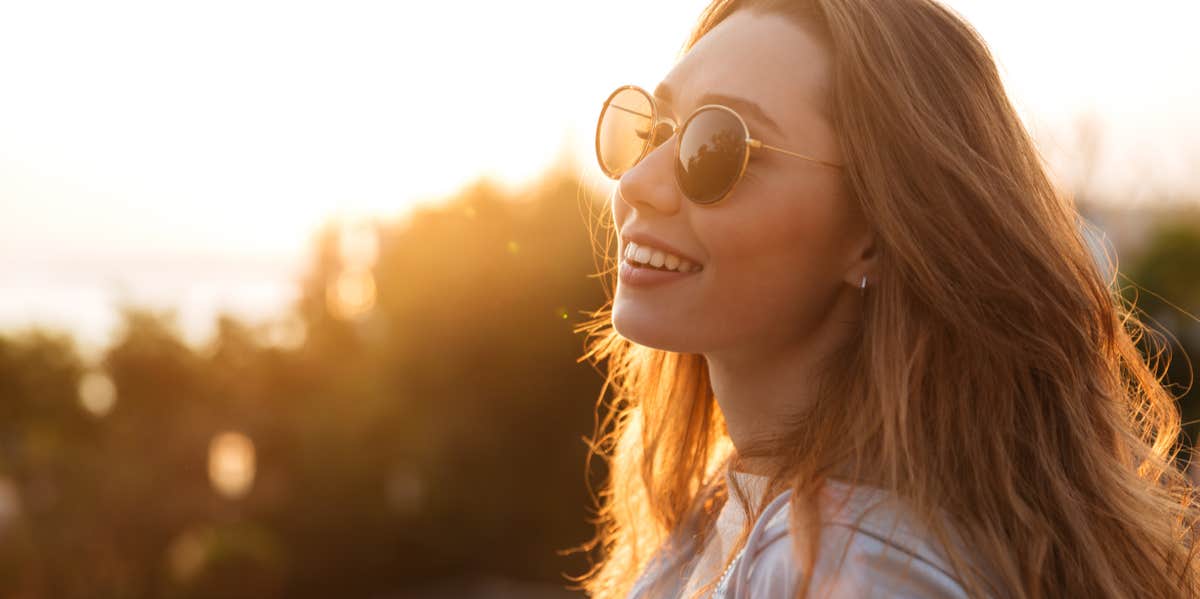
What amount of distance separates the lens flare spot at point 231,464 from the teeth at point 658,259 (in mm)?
17574

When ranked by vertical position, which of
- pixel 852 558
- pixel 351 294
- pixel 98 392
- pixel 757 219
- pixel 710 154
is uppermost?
pixel 710 154

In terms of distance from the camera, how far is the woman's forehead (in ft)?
6.11

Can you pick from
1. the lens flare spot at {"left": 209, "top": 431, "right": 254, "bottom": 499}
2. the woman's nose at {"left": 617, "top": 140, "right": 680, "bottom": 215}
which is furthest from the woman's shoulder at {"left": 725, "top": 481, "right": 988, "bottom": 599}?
the lens flare spot at {"left": 209, "top": 431, "right": 254, "bottom": 499}

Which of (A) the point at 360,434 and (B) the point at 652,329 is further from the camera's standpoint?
(A) the point at 360,434

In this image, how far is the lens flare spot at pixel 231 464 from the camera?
17.9 metres

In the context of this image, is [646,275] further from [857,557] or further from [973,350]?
[857,557]

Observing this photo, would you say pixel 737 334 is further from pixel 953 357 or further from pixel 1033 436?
pixel 1033 436

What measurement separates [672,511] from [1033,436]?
3.36ft

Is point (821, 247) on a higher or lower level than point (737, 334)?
higher

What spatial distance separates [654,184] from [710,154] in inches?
6.5

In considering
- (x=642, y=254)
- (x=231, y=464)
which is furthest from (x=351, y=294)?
(x=642, y=254)

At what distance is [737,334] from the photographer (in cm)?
192

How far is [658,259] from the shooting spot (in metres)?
1.96

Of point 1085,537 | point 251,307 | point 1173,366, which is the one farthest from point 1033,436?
point 251,307
